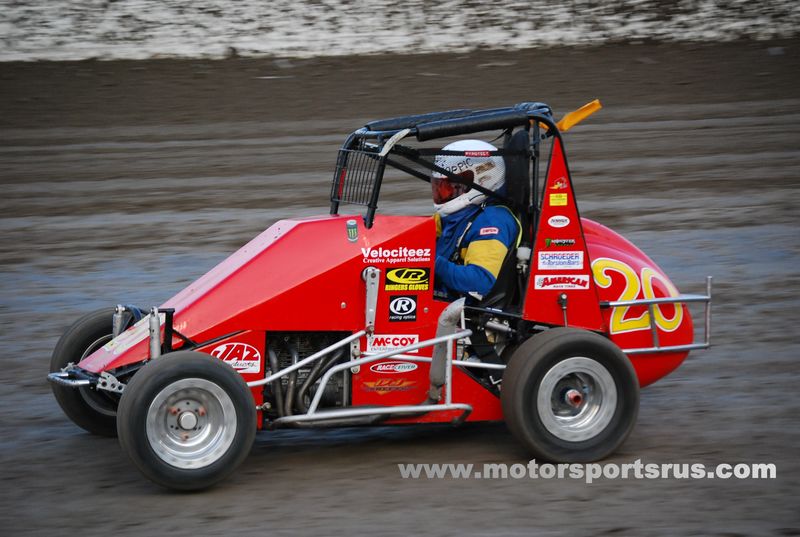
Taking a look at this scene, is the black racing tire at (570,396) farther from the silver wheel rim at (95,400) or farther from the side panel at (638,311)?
the silver wheel rim at (95,400)

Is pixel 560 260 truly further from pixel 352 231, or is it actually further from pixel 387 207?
pixel 387 207

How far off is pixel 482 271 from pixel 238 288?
50.1 inches

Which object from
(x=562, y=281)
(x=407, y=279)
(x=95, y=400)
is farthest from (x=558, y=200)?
(x=95, y=400)

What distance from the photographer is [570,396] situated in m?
5.76

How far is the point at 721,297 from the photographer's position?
31.5 ft

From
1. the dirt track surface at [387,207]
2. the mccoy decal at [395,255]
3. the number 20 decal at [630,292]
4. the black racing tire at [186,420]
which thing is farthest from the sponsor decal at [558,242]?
the black racing tire at [186,420]

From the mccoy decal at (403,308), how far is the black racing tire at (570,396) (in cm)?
57

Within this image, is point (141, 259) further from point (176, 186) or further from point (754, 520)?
point (754, 520)

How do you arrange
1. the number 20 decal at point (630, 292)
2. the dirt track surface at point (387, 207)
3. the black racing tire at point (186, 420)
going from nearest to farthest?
1. the black racing tire at point (186, 420)
2. the dirt track surface at point (387, 207)
3. the number 20 decal at point (630, 292)

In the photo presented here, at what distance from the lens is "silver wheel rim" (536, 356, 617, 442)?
5723 mm

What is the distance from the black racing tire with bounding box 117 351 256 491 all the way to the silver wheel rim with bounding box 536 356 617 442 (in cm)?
148

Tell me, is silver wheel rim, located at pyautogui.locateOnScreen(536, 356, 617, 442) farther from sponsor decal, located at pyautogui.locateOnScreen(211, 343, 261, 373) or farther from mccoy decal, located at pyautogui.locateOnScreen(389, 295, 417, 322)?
sponsor decal, located at pyautogui.locateOnScreen(211, 343, 261, 373)

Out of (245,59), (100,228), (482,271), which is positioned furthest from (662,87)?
(482,271)

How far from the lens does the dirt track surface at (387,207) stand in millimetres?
5301
